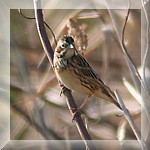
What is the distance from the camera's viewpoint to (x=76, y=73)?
7.09ft

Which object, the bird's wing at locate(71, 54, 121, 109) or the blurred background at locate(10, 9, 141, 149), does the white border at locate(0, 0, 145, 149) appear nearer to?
the blurred background at locate(10, 9, 141, 149)

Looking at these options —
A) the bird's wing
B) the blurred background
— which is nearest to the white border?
the blurred background

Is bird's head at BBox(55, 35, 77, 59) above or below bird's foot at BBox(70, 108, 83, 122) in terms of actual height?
above

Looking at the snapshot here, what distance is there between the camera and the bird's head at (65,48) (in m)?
2.14

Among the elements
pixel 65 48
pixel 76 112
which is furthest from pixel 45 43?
pixel 76 112

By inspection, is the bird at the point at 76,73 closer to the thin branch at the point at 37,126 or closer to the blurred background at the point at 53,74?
the blurred background at the point at 53,74

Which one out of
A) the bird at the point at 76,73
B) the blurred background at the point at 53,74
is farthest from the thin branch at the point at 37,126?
the bird at the point at 76,73

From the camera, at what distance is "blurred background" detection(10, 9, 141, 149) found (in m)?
2.18

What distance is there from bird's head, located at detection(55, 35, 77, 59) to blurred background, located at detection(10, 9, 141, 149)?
44 millimetres

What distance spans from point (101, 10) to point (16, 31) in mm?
232

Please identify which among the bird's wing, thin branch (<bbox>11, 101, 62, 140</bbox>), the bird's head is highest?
the bird's head

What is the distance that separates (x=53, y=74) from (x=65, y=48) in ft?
0.27

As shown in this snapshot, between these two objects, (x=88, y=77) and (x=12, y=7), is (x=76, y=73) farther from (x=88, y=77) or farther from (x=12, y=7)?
(x=12, y=7)

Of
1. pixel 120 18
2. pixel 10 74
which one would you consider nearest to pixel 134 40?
pixel 120 18
